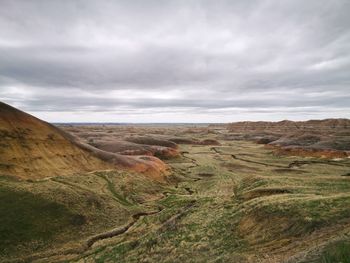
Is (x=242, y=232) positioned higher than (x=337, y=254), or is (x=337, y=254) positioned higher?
(x=337, y=254)

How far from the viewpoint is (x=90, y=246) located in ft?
74.5

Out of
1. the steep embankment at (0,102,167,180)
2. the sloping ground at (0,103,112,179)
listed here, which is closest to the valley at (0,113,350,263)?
the sloping ground at (0,103,112,179)

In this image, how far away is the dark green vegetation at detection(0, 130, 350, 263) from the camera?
16.4m

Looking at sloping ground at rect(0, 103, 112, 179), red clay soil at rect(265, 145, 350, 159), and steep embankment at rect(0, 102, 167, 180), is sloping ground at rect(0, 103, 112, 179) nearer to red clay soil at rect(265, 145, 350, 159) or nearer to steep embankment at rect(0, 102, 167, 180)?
steep embankment at rect(0, 102, 167, 180)

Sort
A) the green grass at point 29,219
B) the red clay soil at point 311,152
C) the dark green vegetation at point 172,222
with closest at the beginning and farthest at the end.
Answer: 1. the dark green vegetation at point 172,222
2. the green grass at point 29,219
3. the red clay soil at point 311,152

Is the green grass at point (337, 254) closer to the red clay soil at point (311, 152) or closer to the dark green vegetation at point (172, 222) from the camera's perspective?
the dark green vegetation at point (172, 222)

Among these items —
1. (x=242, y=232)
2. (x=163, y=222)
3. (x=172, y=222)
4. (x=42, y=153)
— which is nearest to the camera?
(x=242, y=232)

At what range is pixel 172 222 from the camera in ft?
80.2

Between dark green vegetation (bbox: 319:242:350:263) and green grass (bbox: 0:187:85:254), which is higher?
dark green vegetation (bbox: 319:242:350:263)

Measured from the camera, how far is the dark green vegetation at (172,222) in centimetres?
1636

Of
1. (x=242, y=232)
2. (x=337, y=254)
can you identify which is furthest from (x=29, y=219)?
(x=337, y=254)

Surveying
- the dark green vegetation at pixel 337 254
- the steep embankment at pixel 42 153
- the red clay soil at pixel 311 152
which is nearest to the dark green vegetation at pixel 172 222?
the dark green vegetation at pixel 337 254

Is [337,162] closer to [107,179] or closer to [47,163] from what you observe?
[107,179]

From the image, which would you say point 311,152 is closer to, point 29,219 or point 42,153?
point 42,153
